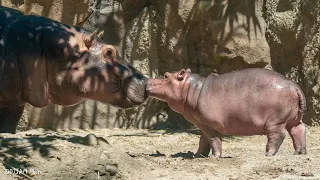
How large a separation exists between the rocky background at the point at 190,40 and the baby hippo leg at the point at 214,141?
3902 mm

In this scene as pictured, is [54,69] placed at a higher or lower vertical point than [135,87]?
higher

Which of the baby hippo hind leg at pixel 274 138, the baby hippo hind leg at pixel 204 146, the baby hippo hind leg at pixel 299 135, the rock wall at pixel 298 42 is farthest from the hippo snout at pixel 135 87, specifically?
the rock wall at pixel 298 42

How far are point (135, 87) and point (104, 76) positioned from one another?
1.15 feet

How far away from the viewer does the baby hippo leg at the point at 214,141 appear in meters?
6.24

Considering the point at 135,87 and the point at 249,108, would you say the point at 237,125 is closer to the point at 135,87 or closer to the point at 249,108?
the point at 249,108

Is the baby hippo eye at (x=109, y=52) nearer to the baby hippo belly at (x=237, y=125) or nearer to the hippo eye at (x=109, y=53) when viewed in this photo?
the hippo eye at (x=109, y=53)

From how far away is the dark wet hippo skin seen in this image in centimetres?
531

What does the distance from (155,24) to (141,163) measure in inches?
232

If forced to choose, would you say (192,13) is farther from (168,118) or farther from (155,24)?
(168,118)

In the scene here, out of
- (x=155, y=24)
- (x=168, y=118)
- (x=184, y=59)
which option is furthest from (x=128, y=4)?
(x=168, y=118)

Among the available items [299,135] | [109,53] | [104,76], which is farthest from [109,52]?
[299,135]

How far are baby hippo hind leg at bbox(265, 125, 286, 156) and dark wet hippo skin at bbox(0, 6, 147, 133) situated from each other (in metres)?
1.53

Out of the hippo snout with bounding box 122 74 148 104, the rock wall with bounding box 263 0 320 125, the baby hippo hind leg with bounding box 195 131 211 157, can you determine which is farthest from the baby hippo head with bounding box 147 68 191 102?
→ the rock wall with bounding box 263 0 320 125

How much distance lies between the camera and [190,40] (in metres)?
10.4
